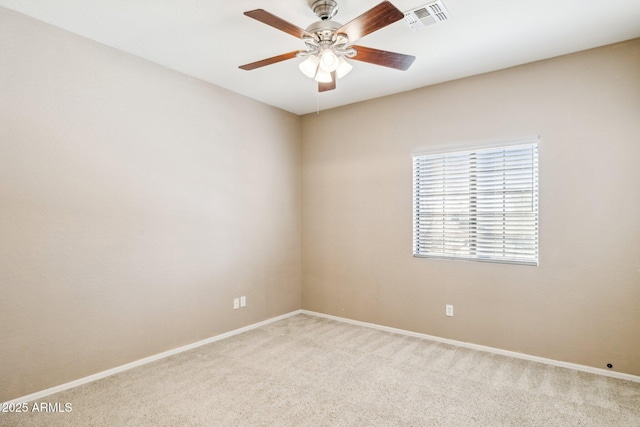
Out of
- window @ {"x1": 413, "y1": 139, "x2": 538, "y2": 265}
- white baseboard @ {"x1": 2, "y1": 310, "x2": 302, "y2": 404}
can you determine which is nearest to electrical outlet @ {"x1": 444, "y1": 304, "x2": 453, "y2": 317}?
window @ {"x1": 413, "y1": 139, "x2": 538, "y2": 265}

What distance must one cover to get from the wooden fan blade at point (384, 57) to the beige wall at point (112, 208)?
205cm

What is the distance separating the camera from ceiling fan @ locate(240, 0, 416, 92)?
203 centimetres

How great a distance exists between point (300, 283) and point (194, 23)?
11.2 ft

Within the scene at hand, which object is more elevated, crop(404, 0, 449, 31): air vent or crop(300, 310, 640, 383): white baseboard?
crop(404, 0, 449, 31): air vent

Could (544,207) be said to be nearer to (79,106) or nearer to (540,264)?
(540,264)

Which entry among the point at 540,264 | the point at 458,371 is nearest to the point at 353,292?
the point at 458,371

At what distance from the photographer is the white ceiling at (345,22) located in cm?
245

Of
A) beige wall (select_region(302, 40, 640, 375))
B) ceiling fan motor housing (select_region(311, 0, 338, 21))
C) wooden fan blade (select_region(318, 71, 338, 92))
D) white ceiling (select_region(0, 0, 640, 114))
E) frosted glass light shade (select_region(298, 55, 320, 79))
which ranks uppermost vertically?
white ceiling (select_region(0, 0, 640, 114))

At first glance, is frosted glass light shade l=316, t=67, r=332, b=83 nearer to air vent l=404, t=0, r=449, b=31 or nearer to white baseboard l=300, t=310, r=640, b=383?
air vent l=404, t=0, r=449, b=31

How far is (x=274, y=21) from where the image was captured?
6.55 ft

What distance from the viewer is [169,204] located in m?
3.49

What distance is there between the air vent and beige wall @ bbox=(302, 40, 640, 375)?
1.28 m

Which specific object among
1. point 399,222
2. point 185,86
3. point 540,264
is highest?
point 185,86

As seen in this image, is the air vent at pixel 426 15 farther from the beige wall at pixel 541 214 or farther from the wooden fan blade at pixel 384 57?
the beige wall at pixel 541 214
